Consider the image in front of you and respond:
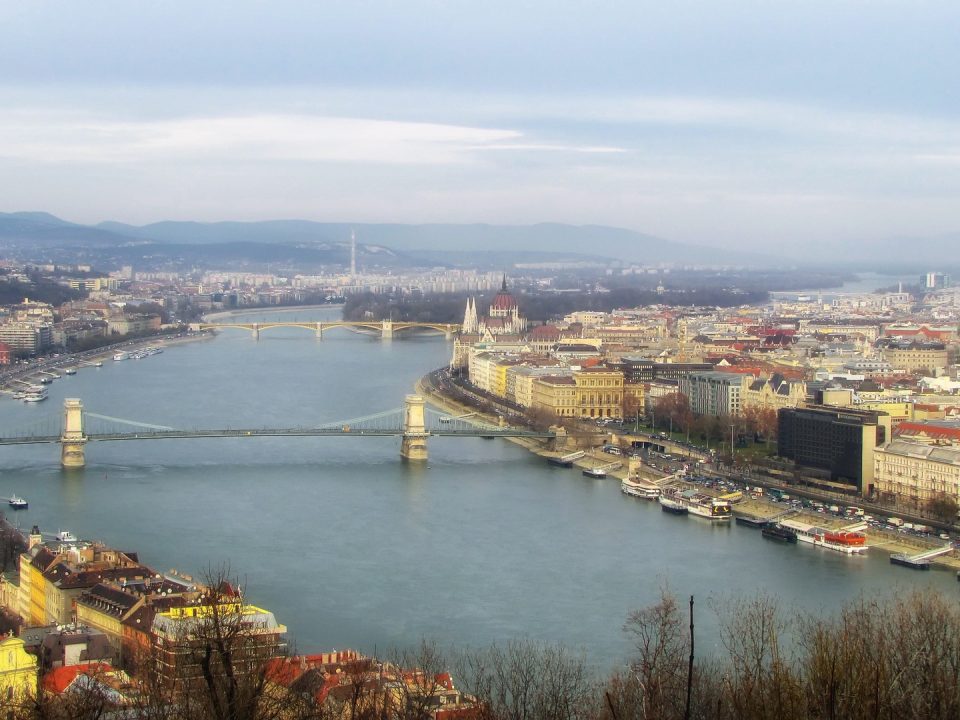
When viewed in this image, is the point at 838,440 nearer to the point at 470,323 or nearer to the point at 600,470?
the point at 600,470

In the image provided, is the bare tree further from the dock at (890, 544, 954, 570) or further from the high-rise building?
the high-rise building

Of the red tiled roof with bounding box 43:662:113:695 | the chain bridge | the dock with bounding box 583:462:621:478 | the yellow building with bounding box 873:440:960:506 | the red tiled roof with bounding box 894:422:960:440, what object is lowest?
the dock with bounding box 583:462:621:478

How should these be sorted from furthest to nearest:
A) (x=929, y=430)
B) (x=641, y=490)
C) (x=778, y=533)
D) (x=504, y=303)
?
1. (x=504, y=303)
2. (x=929, y=430)
3. (x=641, y=490)
4. (x=778, y=533)

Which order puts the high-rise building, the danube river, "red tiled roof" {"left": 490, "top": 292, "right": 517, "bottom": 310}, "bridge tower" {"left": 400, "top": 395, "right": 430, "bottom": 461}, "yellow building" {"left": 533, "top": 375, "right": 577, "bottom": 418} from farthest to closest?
"red tiled roof" {"left": 490, "top": 292, "right": 517, "bottom": 310} → "yellow building" {"left": 533, "top": 375, "right": 577, "bottom": 418} → "bridge tower" {"left": 400, "top": 395, "right": 430, "bottom": 461} → the high-rise building → the danube river

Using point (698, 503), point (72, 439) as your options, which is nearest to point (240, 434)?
point (72, 439)

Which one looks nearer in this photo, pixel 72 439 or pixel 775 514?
pixel 775 514

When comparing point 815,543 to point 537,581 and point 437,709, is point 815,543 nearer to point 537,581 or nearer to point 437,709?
point 537,581

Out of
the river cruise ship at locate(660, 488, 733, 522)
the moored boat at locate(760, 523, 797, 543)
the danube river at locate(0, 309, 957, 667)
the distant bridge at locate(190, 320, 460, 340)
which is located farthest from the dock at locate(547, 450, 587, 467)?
the distant bridge at locate(190, 320, 460, 340)
